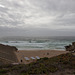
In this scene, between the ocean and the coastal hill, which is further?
the ocean

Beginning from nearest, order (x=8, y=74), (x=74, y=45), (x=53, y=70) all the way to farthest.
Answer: (x=8, y=74)
(x=53, y=70)
(x=74, y=45)

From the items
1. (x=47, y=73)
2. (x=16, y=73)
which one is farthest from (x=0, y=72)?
(x=47, y=73)

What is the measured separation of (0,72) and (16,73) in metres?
1.00

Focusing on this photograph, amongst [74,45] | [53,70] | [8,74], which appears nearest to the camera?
[8,74]

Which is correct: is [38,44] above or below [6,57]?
below

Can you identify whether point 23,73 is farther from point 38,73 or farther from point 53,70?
point 53,70

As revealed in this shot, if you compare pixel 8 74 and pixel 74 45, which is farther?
pixel 74 45

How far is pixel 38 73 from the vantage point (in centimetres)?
444

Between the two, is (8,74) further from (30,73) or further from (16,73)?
(30,73)

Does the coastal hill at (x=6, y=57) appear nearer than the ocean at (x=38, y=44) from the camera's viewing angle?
Yes

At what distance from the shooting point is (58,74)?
14.4 ft

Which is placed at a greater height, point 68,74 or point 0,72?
point 0,72

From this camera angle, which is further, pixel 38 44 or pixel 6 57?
pixel 38 44

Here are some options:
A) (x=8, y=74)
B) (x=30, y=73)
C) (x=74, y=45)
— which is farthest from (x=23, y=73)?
(x=74, y=45)
